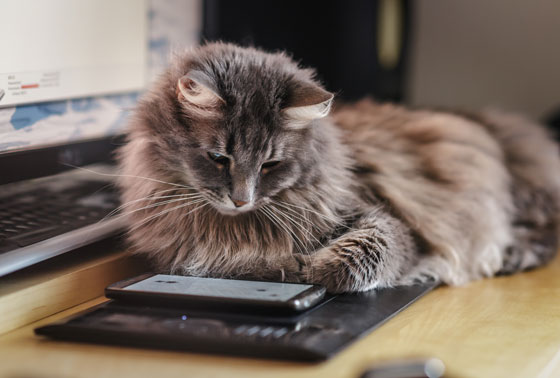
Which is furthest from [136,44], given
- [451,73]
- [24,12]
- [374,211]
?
[451,73]

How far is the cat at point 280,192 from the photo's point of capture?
127cm

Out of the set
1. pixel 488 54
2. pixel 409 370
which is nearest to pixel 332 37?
pixel 488 54

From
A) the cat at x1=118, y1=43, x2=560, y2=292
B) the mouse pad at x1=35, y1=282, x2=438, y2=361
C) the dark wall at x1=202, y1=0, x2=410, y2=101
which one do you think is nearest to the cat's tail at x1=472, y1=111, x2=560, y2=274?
the cat at x1=118, y1=43, x2=560, y2=292

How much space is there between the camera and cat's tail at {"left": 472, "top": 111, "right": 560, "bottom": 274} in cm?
166

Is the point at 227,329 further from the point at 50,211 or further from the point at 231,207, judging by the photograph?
the point at 50,211

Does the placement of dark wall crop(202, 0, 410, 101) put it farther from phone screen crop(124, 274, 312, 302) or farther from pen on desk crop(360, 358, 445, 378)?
pen on desk crop(360, 358, 445, 378)

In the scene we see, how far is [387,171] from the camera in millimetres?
1530

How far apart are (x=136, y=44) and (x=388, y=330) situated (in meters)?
0.98

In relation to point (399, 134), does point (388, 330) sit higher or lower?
lower

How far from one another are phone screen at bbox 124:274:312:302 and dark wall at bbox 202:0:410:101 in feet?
3.35

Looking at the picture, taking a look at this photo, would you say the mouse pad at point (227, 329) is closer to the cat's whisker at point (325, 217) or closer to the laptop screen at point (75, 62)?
the cat's whisker at point (325, 217)

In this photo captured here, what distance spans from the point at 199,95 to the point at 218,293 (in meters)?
0.38

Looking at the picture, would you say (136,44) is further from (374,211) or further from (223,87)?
(374,211)

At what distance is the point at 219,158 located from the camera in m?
1.28
